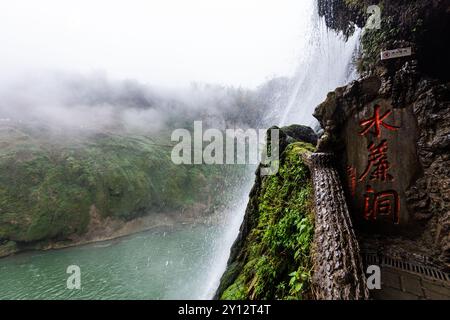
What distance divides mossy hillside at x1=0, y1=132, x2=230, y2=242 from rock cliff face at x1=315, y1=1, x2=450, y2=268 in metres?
32.3

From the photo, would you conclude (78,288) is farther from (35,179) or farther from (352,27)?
(352,27)

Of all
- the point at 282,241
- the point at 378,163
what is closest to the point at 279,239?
the point at 282,241

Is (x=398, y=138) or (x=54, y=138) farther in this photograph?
(x=54, y=138)

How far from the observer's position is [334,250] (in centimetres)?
306

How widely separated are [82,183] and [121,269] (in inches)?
686

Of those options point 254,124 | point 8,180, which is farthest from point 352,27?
point 254,124

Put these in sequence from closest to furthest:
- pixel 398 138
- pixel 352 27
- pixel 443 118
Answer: pixel 443 118 < pixel 398 138 < pixel 352 27

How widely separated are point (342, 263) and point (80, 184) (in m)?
35.7

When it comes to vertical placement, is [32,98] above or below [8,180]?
above

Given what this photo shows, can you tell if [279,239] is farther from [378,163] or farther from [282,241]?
[378,163]

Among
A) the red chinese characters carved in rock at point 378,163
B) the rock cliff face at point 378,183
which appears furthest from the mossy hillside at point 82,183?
the red chinese characters carved in rock at point 378,163

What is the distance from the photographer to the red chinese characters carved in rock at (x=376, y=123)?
180 inches

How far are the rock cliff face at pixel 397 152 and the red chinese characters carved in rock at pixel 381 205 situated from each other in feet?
0.05

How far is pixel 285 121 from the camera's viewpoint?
1855cm
